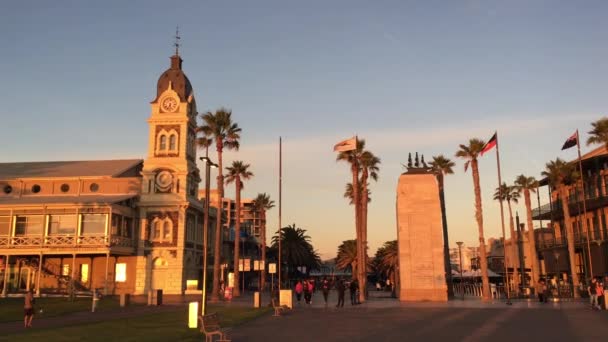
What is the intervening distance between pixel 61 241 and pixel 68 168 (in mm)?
11361

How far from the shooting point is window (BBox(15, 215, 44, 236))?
162ft

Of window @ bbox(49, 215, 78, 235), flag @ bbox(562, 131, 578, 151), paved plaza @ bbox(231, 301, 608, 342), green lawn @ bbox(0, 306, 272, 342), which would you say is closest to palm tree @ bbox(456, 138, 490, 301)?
flag @ bbox(562, 131, 578, 151)

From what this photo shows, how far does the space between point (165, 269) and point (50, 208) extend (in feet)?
38.8

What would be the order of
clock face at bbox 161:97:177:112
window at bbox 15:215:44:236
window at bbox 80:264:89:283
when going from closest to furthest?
window at bbox 15:215:44:236 < window at bbox 80:264:89:283 < clock face at bbox 161:97:177:112

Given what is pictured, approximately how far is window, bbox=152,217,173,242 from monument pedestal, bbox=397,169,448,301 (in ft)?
79.0

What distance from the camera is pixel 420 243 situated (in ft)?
124

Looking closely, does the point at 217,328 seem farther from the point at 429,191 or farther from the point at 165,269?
the point at 165,269

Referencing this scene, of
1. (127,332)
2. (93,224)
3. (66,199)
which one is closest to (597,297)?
(127,332)

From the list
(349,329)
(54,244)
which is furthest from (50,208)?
(349,329)

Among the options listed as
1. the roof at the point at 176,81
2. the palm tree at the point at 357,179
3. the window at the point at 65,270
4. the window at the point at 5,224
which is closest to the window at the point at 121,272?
the window at the point at 65,270

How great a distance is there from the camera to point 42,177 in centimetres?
5366

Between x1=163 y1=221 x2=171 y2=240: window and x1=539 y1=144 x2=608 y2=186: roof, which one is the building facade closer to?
x1=163 y1=221 x2=171 y2=240: window

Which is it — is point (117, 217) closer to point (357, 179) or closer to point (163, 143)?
point (163, 143)

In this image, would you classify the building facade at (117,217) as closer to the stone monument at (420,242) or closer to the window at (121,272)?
the window at (121,272)
